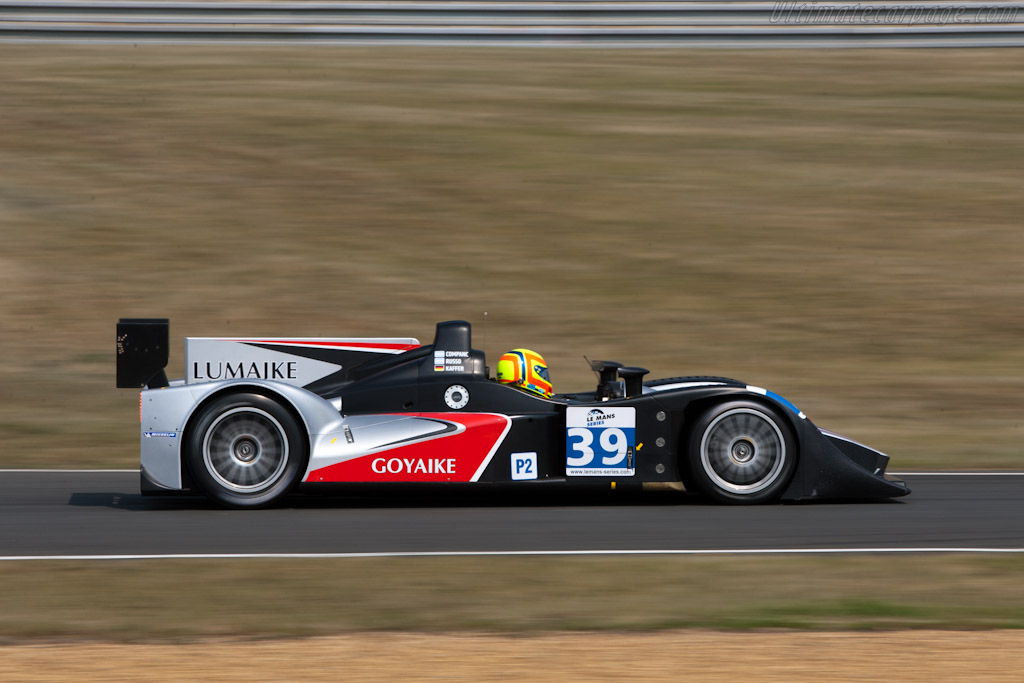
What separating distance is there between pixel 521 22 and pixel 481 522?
45.0 ft

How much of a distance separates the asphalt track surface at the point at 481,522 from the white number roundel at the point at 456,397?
683 mm

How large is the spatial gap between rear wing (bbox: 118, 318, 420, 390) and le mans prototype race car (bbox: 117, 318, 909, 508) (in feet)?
0.05

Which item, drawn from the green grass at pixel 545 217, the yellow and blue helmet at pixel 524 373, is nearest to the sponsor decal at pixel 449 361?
the yellow and blue helmet at pixel 524 373

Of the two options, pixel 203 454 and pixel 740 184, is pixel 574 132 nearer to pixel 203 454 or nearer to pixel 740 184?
pixel 740 184

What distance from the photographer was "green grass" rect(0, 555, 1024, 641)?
17.2ft

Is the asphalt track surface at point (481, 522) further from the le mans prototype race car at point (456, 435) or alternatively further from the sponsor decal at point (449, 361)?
the sponsor decal at point (449, 361)

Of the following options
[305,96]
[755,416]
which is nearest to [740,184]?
[305,96]

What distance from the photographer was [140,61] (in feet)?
65.8

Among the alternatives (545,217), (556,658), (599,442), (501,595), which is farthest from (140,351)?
(545,217)

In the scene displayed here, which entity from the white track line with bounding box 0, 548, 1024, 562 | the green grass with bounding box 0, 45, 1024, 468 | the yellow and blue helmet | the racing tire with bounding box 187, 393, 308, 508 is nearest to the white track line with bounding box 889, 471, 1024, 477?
the green grass with bounding box 0, 45, 1024, 468

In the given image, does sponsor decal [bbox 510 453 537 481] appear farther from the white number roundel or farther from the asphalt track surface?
the white number roundel

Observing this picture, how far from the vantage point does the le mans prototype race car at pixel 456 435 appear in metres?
7.57

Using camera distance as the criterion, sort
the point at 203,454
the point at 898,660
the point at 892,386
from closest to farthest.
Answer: the point at 898,660 → the point at 203,454 → the point at 892,386

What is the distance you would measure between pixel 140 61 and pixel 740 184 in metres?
10.1
